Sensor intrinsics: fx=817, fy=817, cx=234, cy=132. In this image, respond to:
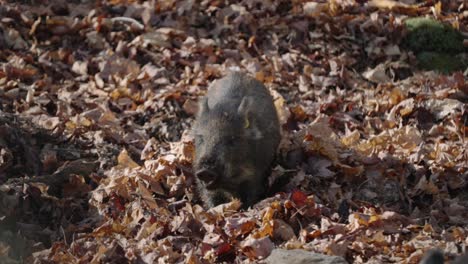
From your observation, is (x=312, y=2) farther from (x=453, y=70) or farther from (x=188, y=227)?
(x=188, y=227)

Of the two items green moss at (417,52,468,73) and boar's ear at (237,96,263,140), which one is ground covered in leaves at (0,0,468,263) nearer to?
green moss at (417,52,468,73)

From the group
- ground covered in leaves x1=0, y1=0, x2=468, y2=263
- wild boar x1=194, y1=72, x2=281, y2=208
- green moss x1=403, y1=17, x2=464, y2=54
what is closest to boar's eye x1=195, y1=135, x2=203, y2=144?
wild boar x1=194, y1=72, x2=281, y2=208

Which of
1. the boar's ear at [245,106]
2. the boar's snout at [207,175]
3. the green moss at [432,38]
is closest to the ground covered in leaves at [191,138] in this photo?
the green moss at [432,38]

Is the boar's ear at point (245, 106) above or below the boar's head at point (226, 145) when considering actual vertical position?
above

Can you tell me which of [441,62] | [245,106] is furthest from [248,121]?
[441,62]

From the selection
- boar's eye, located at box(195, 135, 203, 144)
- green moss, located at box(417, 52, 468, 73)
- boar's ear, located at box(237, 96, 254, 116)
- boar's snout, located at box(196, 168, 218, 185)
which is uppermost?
→ boar's ear, located at box(237, 96, 254, 116)

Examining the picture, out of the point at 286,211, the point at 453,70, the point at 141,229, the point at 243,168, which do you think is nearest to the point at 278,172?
the point at 243,168

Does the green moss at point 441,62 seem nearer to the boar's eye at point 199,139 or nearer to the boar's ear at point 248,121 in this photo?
the boar's ear at point 248,121
